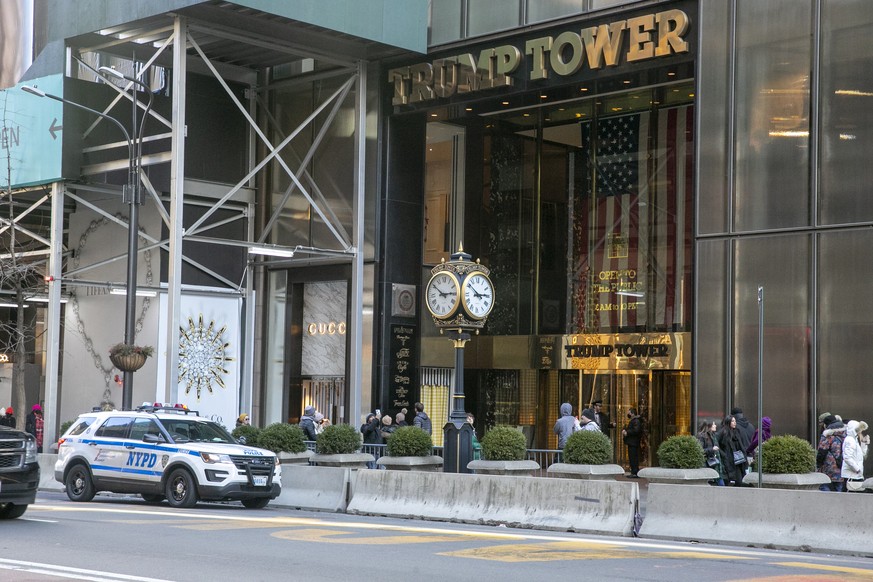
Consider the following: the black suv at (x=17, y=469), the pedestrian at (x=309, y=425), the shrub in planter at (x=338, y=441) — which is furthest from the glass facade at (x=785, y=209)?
the black suv at (x=17, y=469)

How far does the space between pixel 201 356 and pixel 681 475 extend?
62.4 ft

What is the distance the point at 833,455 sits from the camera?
65.3 feet

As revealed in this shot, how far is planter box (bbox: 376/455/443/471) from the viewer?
2212 cm

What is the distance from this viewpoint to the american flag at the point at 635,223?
101 ft

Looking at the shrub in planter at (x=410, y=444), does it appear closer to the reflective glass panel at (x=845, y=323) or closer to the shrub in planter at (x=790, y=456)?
the shrub in planter at (x=790, y=456)

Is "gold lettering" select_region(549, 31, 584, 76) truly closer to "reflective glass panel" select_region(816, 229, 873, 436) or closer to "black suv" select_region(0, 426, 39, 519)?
"reflective glass panel" select_region(816, 229, 873, 436)

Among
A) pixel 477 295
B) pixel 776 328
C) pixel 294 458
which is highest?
pixel 477 295

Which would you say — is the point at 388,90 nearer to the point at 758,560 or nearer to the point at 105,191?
the point at 105,191

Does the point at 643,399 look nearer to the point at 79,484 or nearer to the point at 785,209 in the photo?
the point at 785,209

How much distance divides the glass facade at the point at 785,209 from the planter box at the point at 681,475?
519cm

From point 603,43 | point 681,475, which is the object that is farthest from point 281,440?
point 603,43

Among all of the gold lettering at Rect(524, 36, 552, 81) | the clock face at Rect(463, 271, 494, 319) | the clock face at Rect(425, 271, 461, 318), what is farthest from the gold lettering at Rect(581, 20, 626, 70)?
the clock face at Rect(425, 271, 461, 318)

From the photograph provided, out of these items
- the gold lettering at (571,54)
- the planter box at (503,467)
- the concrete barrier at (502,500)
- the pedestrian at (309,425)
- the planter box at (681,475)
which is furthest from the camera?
the gold lettering at (571,54)

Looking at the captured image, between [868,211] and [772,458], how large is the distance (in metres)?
7.02
